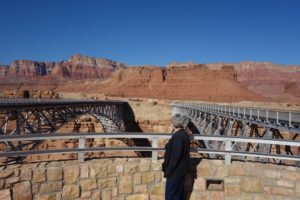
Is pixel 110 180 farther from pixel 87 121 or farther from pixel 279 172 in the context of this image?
pixel 87 121

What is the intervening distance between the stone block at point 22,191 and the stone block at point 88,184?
35.6 inches

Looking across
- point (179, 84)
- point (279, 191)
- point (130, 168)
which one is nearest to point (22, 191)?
point (130, 168)

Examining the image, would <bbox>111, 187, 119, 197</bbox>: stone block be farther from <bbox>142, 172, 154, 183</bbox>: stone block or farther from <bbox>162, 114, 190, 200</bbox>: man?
<bbox>162, 114, 190, 200</bbox>: man

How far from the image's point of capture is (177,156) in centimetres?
579

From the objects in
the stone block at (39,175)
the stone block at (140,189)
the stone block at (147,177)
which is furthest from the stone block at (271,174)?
the stone block at (39,175)

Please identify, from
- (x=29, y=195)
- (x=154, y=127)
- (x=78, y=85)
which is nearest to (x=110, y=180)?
(x=29, y=195)

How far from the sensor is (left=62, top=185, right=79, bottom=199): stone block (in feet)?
20.4

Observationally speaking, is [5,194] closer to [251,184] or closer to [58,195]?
[58,195]

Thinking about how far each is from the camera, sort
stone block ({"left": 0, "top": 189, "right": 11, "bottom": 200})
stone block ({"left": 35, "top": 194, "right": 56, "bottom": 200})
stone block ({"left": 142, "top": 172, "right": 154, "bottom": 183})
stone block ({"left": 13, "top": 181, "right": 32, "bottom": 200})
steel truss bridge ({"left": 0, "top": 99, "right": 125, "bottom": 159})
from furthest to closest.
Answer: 1. steel truss bridge ({"left": 0, "top": 99, "right": 125, "bottom": 159})
2. stone block ({"left": 142, "top": 172, "right": 154, "bottom": 183})
3. stone block ({"left": 35, "top": 194, "right": 56, "bottom": 200})
4. stone block ({"left": 13, "top": 181, "right": 32, "bottom": 200})
5. stone block ({"left": 0, "top": 189, "right": 11, "bottom": 200})

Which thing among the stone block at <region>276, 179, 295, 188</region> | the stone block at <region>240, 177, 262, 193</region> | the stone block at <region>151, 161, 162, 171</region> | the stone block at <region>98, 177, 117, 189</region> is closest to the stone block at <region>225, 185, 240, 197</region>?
the stone block at <region>240, 177, 262, 193</region>

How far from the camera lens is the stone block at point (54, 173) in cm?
614

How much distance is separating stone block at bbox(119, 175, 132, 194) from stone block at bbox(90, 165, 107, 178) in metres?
0.33

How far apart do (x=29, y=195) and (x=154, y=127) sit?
60058 millimetres

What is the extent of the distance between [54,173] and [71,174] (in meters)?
0.30
